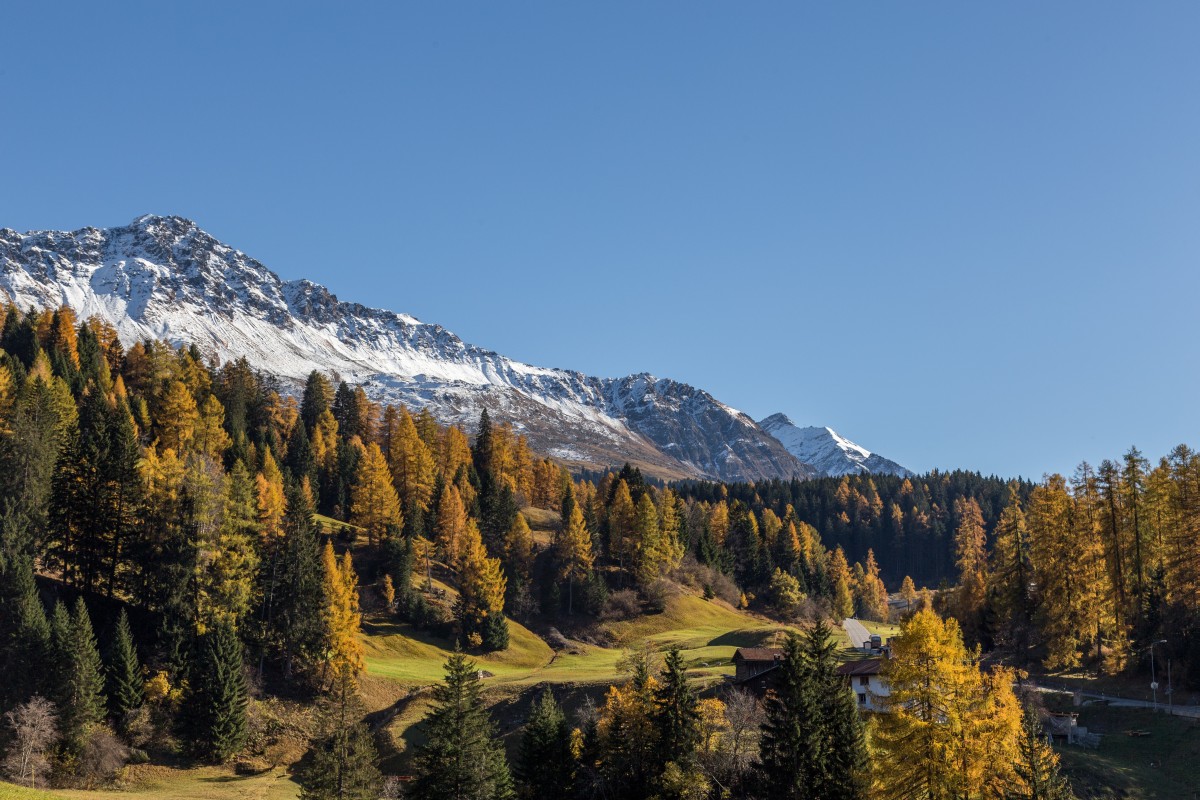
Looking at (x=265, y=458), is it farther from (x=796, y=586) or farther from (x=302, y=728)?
(x=796, y=586)

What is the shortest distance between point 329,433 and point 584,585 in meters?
48.1

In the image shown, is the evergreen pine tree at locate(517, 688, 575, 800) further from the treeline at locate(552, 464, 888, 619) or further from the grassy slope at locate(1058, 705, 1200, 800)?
the treeline at locate(552, 464, 888, 619)

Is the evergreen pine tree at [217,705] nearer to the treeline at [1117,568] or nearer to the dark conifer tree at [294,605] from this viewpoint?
the dark conifer tree at [294,605]

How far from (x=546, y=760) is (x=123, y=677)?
3334 cm

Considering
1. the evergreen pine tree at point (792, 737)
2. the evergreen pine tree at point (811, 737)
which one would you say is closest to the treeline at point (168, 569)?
the evergreen pine tree at point (792, 737)

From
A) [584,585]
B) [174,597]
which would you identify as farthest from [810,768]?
[584,585]

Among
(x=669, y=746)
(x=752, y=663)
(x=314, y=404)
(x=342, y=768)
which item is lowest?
(x=342, y=768)

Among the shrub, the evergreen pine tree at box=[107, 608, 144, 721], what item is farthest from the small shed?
the evergreen pine tree at box=[107, 608, 144, 721]

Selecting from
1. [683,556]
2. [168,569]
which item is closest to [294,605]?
[168,569]

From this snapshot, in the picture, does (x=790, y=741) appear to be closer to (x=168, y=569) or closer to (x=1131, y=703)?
(x=1131, y=703)

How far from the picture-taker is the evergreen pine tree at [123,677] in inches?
2566

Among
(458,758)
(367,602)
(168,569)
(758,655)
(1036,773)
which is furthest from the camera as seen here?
(367,602)

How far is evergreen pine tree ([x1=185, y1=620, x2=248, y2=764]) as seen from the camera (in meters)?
65.2

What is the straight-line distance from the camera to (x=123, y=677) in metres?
65.9
